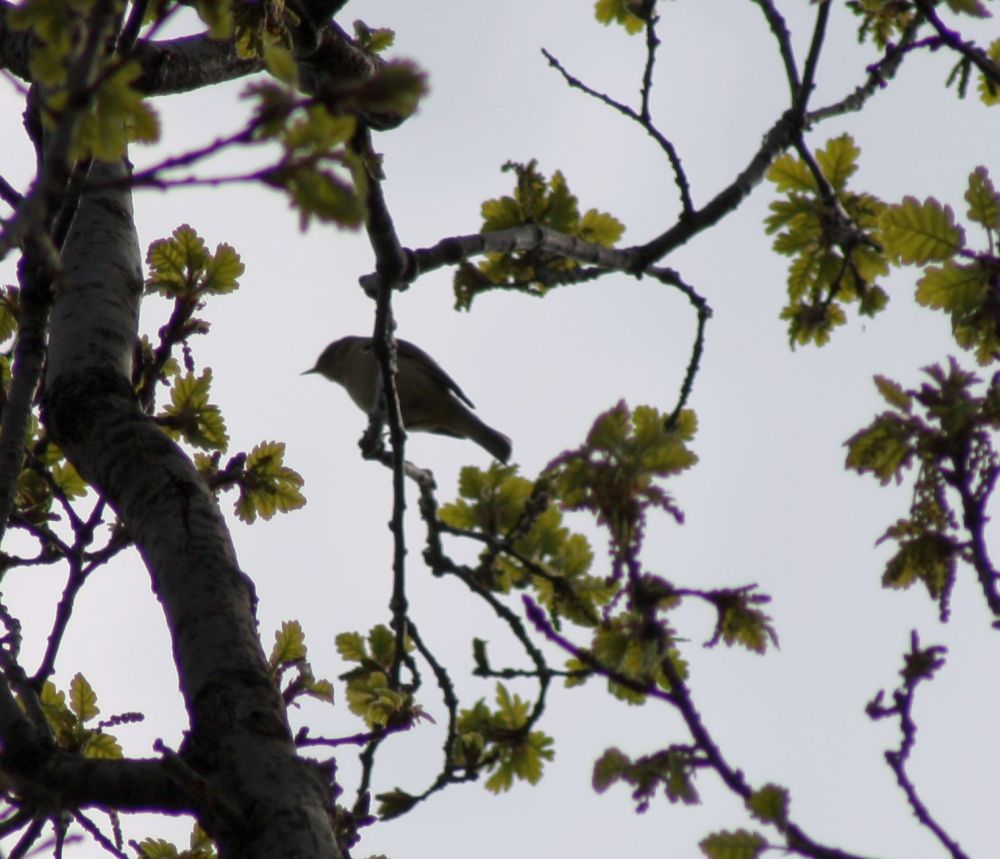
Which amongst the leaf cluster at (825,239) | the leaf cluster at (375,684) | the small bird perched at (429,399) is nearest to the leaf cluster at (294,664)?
the leaf cluster at (375,684)

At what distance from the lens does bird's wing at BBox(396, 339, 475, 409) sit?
36.8 feet

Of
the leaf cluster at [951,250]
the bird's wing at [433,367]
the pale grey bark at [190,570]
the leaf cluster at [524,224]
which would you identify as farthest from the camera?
the bird's wing at [433,367]

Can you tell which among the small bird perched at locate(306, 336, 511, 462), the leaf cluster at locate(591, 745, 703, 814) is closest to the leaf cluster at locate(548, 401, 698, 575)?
the leaf cluster at locate(591, 745, 703, 814)

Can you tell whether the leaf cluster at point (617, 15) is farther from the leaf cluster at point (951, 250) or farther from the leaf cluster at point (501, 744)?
the leaf cluster at point (501, 744)

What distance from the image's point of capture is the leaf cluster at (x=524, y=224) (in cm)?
471

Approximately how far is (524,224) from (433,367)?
265 inches

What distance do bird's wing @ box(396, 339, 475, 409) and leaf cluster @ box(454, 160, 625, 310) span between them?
617 centimetres

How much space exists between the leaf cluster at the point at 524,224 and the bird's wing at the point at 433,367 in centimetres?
617

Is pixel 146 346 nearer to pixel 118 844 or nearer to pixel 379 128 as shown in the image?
pixel 379 128

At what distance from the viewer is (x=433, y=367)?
37.3ft

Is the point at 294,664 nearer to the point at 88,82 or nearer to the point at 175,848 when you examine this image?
the point at 175,848

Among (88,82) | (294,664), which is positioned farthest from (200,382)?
(88,82)

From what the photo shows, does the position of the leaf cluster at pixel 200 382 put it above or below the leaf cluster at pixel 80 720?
above

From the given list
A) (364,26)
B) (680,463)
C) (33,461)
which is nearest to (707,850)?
(680,463)
